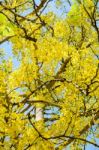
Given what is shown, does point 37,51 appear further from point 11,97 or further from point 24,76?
point 11,97

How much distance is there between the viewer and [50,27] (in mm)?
5242

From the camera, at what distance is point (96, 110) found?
14.7 feet

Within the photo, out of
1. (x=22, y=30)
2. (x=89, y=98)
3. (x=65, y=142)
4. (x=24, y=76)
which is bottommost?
(x=65, y=142)

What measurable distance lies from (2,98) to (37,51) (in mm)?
947

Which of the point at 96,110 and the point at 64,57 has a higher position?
the point at 64,57

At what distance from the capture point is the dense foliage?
3977mm

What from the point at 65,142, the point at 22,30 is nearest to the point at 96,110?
the point at 65,142

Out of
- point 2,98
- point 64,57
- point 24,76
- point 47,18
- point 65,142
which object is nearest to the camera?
point 2,98

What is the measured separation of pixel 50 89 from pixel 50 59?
1.22ft

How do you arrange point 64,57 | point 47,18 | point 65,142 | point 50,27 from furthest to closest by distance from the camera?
point 47,18 → point 50,27 → point 64,57 → point 65,142

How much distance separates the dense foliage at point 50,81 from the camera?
3977mm

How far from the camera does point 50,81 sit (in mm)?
4582

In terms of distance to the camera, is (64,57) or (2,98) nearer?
(2,98)

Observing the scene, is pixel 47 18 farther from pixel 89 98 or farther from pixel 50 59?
pixel 89 98
